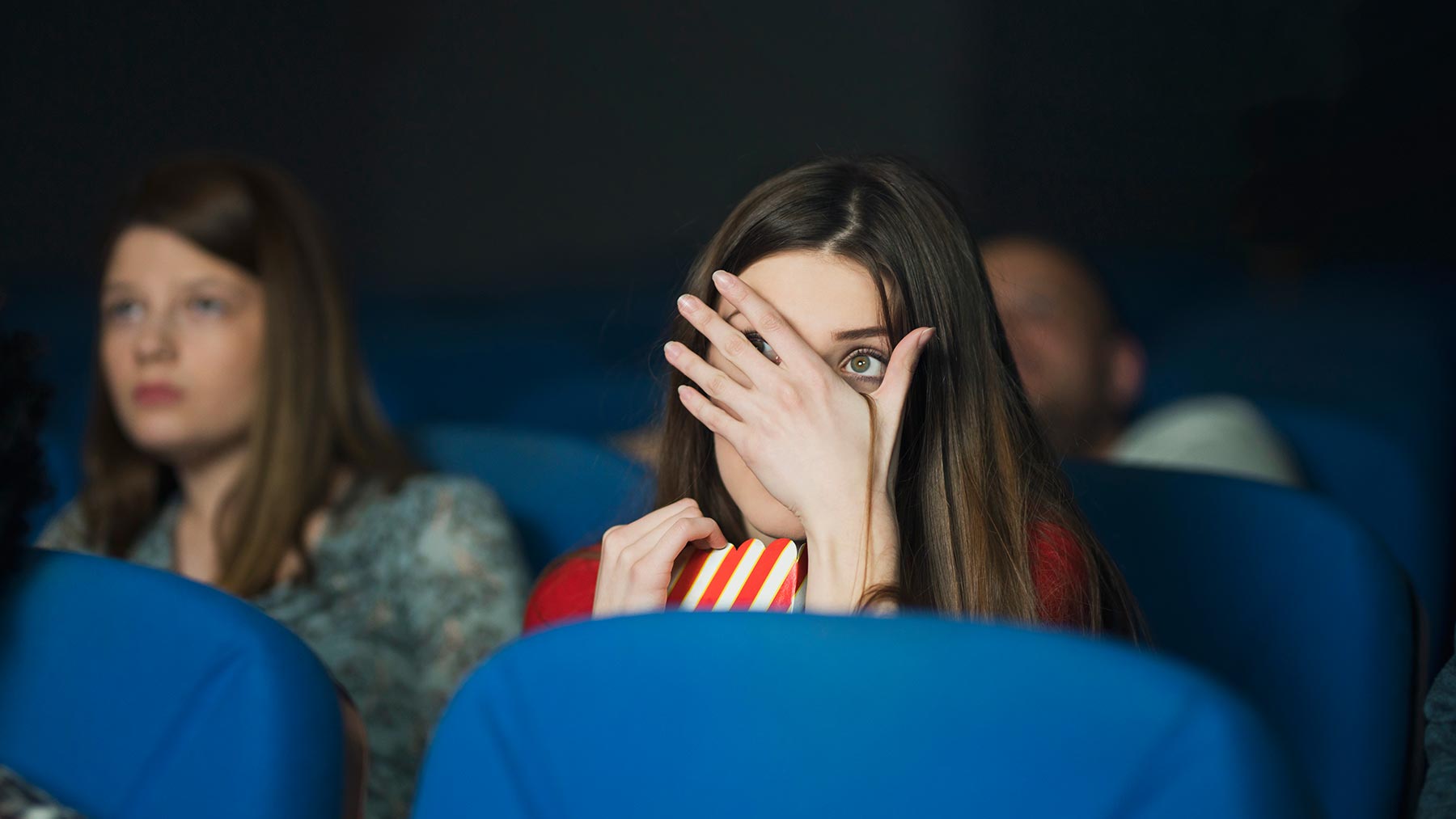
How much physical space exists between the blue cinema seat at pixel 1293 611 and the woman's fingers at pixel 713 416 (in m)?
0.44

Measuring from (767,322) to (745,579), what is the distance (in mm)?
170

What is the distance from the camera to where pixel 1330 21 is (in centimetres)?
296

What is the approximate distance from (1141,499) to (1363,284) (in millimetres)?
2558

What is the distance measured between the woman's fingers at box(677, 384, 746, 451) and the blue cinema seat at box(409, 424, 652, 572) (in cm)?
52

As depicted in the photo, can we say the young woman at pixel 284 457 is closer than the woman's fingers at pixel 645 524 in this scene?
No

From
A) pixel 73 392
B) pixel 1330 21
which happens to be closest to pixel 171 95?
pixel 73 392

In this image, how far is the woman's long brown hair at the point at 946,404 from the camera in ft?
3.04

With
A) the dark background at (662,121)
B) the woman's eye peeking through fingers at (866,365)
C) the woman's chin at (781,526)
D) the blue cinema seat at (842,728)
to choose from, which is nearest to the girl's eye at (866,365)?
the woman's eye peeking through fingers at (866,365)

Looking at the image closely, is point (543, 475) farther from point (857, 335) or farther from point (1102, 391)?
point (1102, 391)

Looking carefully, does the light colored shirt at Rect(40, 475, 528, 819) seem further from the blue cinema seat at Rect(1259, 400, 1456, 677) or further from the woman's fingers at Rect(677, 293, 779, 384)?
the blue cinema seat at Rect(1259, 400, 1456, 677)

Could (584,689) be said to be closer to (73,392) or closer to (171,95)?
(73,392)

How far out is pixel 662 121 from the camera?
4.28 meters

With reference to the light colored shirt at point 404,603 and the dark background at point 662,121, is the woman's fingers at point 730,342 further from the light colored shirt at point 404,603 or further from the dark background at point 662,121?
the dark background at point 662,121

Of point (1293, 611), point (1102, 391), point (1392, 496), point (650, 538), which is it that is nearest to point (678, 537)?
point (650, 538)
